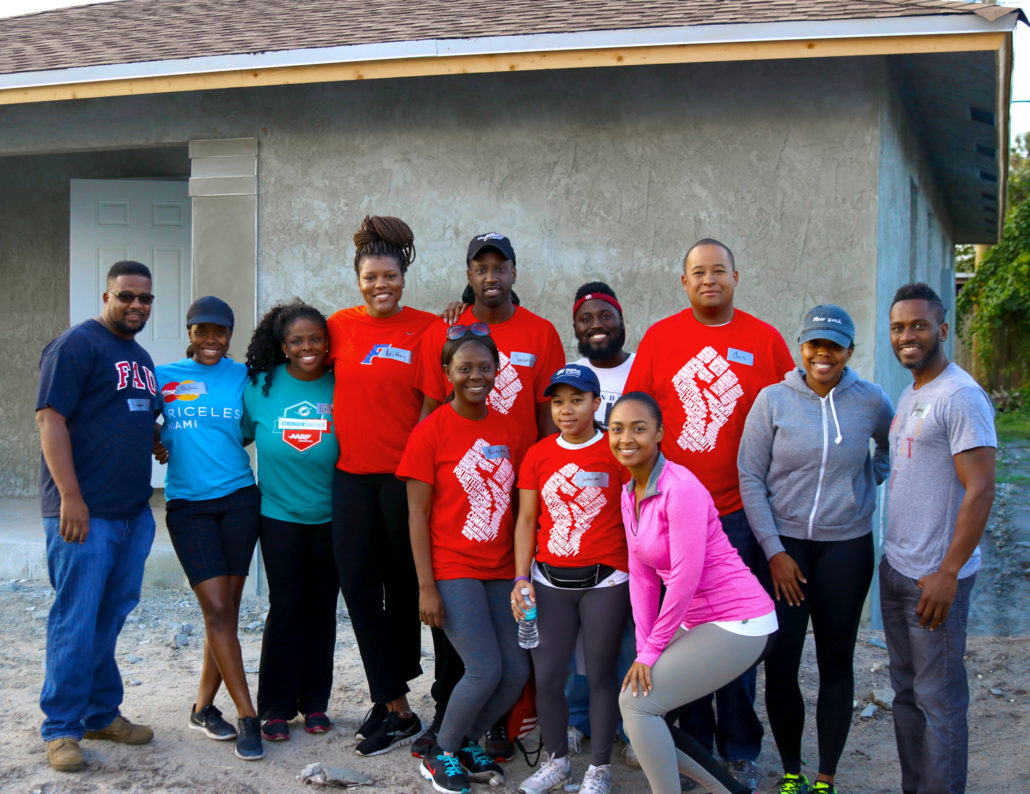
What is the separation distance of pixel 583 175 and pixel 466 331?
258cm

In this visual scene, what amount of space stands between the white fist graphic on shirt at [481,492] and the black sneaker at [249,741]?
4.19ft

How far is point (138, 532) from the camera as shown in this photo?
4.20 meters

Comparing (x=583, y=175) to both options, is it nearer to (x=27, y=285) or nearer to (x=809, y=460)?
(x=809, y=460)

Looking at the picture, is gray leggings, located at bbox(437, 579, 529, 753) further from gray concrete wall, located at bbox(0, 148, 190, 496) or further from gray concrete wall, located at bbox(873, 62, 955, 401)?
gray concrete wall, located at bbox(0, 148, 190, 496)

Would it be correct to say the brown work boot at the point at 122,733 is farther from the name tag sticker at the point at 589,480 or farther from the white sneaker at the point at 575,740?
the name tag sticker at the point at 589,480

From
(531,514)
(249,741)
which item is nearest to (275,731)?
(249,741)

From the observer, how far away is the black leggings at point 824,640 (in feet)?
11.5

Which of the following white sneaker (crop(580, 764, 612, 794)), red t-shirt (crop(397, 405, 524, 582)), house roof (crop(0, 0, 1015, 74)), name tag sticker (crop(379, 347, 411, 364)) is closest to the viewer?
white sneaker (crop(580, 764, 612, 794))

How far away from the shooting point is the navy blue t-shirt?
3916 mm

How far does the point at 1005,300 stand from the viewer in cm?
1961

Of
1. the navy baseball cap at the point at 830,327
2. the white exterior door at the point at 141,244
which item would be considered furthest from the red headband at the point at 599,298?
the white exterior door at the point at 141,244

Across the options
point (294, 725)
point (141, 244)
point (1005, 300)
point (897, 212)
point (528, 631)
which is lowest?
point (294, 725)

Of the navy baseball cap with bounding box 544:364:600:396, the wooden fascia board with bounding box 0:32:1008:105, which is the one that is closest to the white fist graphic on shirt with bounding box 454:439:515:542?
the navy baseball cap with bounding box 544:364:600:396

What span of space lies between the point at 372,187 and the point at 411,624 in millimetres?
3174
